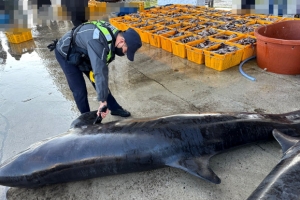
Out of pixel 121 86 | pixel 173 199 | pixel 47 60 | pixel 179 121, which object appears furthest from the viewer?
pixel 47 60

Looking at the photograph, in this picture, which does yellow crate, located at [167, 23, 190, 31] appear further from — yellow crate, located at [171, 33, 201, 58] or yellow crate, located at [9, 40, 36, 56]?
yellow crate, located at [9, 40, 36, 56]

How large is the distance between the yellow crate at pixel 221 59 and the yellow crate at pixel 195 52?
0.17m

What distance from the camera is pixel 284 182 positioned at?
2.21 meters

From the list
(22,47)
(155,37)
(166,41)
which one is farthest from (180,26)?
(22,47)

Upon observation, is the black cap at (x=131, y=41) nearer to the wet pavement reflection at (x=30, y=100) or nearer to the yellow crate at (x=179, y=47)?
the wet pavement reflection at (x=30, y=100)

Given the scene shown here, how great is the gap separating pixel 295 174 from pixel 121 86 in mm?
3759

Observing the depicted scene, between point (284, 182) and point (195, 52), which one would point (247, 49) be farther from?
point (284, 182)

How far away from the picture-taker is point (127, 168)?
282cm

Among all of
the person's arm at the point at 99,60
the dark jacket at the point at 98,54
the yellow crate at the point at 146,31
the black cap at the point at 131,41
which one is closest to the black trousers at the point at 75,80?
the dark jacket at the point at 98,54

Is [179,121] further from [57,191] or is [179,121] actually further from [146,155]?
[57,191]

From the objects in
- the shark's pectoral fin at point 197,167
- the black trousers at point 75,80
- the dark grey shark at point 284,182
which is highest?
the black trousers at point 75,80

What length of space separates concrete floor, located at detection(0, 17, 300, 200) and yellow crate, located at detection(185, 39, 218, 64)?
0.49 feet

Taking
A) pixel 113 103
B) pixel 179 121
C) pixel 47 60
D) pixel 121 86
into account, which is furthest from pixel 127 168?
pixel 47 60

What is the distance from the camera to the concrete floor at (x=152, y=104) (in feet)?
9.56
